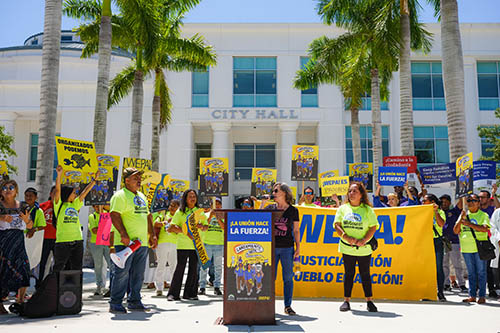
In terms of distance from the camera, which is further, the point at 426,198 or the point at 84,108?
the point at 84,108

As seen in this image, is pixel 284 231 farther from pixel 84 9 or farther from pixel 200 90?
pixel 200 90

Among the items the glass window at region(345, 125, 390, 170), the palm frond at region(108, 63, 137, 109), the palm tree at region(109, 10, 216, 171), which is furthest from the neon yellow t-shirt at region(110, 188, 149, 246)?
the glass window at region(345, 125, 390, 170)

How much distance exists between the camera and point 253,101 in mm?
31375

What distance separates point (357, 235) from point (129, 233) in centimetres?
331

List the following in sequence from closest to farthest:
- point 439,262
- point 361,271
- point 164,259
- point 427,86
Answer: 1. point 361,271
2. point 439,262
3. point 164,259
4. point 427,86

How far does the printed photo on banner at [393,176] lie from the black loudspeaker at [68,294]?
7.51 metres

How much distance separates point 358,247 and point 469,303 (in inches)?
107

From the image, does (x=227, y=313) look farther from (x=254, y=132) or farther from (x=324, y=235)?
(x=254, y=132)

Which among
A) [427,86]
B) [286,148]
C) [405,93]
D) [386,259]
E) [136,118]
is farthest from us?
[427,86]

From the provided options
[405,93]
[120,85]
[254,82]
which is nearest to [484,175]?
[405,93]

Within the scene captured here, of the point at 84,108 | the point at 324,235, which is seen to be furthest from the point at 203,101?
the point at 324,235

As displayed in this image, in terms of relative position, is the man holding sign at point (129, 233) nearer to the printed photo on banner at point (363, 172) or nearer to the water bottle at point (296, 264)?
the water bottle at point (296, 264)

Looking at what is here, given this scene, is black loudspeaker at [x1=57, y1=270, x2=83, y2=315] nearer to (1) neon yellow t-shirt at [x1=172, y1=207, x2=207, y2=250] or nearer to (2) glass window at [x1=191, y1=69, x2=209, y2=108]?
(1) neon yellow t-shirt at [x1=172, y1=207, x2=207, y2=250]

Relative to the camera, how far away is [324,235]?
8984 millimetres
